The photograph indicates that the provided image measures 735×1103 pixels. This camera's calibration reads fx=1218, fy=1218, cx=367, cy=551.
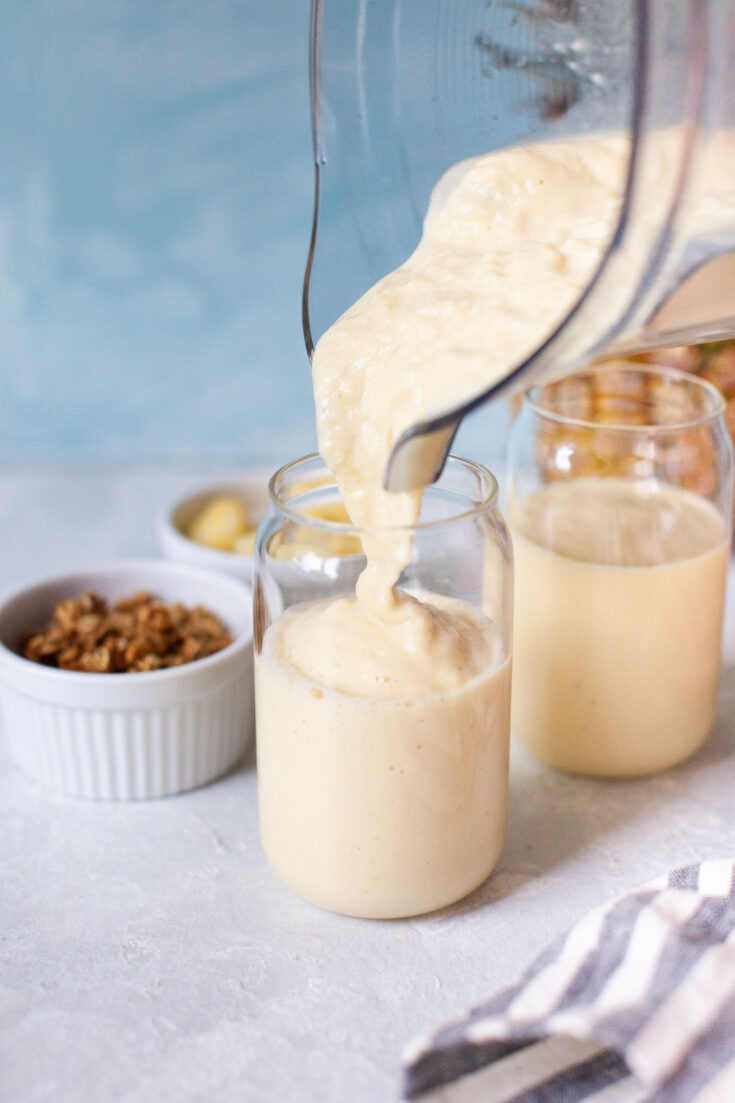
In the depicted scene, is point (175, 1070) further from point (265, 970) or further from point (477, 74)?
point (477, 74)

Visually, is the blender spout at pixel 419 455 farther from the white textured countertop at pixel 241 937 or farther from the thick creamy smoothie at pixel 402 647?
the white textured countertop at pixel 241 937

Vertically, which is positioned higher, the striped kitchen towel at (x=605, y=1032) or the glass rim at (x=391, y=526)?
the glass rim at (x=391, y=526)

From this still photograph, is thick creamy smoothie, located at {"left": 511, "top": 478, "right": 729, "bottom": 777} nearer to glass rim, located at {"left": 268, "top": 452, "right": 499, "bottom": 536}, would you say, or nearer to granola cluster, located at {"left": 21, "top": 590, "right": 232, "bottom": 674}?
glass rim, located at {"left": 268, "top": 452, "right": 499, "bottom": 536}

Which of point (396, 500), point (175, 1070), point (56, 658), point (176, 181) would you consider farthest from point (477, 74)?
point (176, 181)

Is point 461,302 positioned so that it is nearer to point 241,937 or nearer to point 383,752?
point 383,752

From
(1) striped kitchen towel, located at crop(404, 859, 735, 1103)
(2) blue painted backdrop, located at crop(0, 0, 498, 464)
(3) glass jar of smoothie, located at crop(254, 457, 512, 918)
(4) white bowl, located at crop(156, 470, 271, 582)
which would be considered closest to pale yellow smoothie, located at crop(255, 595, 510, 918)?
(3) glass jar of smoothie, located at crop(254, 457, 512, 918)

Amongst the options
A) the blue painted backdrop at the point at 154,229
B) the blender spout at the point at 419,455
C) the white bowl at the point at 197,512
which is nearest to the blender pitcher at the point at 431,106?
the blender spout at the point at 419,455

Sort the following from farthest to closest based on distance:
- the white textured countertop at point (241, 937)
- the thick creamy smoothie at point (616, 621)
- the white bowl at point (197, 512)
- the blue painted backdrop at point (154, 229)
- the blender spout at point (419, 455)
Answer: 1. the blue painted backdrop at point (154, 229)
2. the white bowl at point (197, 512)
3. the thick creamy smoothie at point (616, 621)
4. the white textured countertop at point (241, 937)
5. the blender spout at point (419, 455)
